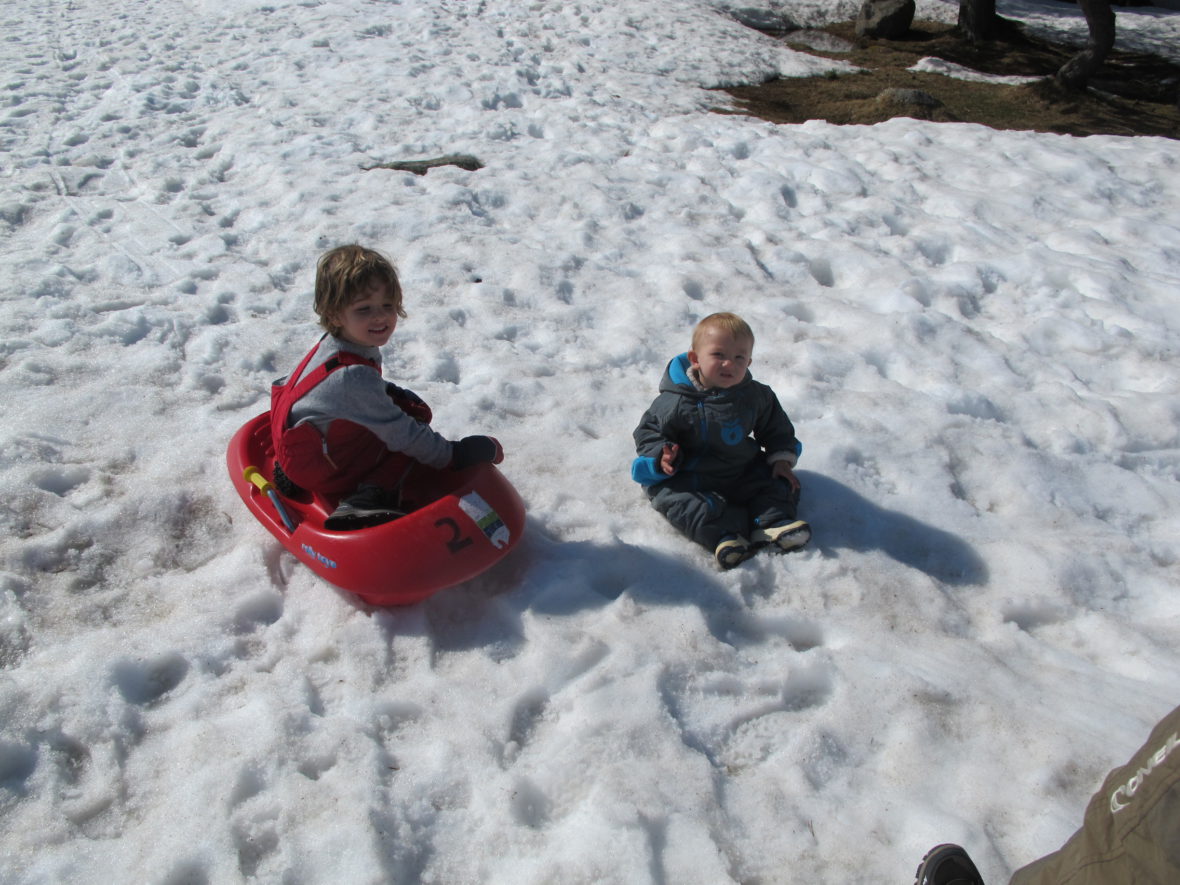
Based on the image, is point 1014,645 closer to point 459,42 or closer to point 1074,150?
point 1074,150

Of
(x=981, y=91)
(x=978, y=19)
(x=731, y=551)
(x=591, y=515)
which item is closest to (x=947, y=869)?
A: (x=731, y=551)

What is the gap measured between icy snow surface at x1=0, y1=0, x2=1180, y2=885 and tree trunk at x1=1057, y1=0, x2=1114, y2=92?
2737 millimetres

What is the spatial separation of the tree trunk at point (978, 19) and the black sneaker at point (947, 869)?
13.1 meters

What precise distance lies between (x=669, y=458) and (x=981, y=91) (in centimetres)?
934

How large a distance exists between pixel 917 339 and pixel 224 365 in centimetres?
405

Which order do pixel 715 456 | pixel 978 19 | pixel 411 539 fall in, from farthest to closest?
pixel 978 19, pixel 715 456, pixel 411 539

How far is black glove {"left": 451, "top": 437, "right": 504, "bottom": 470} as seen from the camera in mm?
3646

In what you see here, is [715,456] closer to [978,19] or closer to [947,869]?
[947,869]

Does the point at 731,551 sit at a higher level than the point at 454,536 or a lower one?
lower

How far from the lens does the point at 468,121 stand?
855cm

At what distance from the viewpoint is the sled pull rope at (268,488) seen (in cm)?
353

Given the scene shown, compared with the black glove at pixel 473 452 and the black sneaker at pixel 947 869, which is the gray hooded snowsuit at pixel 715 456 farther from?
the black sneaker at pixel 947 869

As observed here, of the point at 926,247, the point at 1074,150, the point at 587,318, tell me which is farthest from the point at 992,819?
the point at 1074,150

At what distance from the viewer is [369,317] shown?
3.43m
